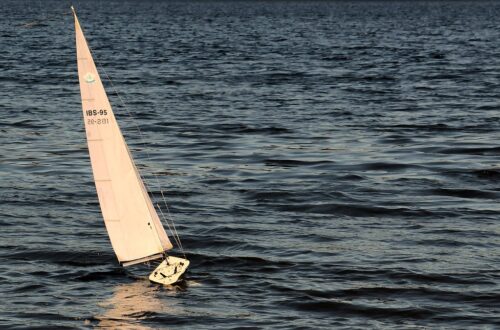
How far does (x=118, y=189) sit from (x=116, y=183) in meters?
0.13

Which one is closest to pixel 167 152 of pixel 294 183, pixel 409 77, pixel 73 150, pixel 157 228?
pixel 73 150

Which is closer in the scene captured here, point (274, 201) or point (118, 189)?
point (118, 189)

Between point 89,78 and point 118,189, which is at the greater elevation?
point 89,78

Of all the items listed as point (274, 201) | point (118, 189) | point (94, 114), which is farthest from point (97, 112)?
point (274, 201)

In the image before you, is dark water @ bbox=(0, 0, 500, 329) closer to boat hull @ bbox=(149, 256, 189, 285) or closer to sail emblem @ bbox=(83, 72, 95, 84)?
boat hull @ bbox=(149, 256, 189, 285)

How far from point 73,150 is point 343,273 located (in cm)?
1924

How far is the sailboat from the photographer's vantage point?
2259 centimetres

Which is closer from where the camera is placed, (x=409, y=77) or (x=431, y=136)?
(x=431, y=136)

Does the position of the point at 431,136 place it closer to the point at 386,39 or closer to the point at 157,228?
the point at 157,228

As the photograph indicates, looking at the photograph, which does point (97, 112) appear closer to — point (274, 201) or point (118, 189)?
point (118, 189)

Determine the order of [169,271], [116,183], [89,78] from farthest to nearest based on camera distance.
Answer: [169,271] → [116,183] → [89,78]

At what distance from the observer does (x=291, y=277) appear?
25719mm

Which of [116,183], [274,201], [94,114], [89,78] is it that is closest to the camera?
[89,78]

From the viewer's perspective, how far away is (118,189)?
23516 mm
